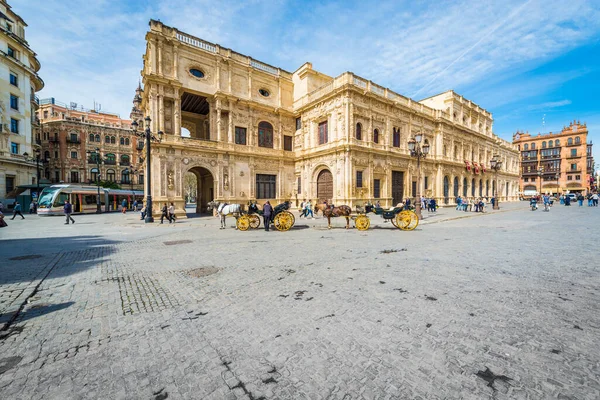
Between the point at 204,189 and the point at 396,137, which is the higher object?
the point at 396,137

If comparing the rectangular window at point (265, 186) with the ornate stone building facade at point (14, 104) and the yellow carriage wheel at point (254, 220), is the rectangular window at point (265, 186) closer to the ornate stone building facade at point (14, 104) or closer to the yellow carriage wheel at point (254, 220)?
the yellow carriage wheel at point (254, 220)

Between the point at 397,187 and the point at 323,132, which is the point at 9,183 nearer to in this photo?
the point at 323,132

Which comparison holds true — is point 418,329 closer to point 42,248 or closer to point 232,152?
point 42,248

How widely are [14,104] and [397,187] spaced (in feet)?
148

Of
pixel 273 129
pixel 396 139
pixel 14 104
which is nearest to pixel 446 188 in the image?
pixel 396 139

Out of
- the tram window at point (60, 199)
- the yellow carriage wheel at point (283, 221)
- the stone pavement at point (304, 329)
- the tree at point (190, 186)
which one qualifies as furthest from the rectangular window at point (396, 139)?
the tree at point (190, 186)

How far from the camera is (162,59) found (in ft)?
66.7

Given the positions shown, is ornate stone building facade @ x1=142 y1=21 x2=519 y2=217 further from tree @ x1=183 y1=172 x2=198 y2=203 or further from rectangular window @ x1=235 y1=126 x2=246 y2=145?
tree @ x1=183 y1=172 x2=198 y2=203

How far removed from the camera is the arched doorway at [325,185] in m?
24.6

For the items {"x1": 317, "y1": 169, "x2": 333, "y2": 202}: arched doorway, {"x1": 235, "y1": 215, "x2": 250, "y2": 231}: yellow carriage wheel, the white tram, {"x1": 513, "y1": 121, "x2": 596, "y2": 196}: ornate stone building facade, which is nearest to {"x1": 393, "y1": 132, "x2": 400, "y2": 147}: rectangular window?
{"x1": 317, "y1": 169, "x2": 333, "y2": 202}: arched doorway

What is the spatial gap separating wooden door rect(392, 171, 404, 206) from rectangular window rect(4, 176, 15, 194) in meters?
42.1

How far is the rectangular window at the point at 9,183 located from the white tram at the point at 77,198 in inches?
334

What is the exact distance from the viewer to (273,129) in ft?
87.9

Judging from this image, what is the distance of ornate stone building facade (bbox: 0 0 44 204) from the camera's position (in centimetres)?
2736
